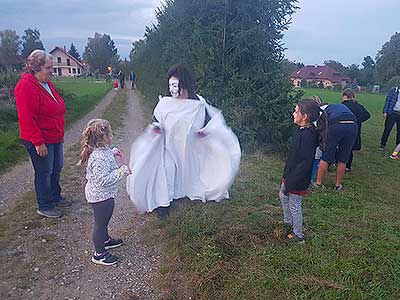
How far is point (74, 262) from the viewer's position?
3873mm

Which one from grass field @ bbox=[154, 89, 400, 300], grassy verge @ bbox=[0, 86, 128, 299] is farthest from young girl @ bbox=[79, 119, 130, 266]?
grass field @ bbox=[154, 89, 400, 300]

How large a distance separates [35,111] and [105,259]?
2.03 meters

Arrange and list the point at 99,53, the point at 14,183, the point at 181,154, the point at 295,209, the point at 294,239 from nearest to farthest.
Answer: the point at 295,209 → the point at 294,239 → the point at 181,154 → the point at 14,183 → the point at 99,53

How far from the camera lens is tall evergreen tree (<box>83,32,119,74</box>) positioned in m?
83.9

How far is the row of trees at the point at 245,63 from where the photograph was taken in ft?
28.4

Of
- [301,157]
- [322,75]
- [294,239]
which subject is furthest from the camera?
[322,75]

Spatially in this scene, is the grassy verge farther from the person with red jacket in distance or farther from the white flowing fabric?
the white flowing fabric

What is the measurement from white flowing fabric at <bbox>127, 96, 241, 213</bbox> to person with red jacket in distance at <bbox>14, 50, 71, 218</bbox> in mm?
1101

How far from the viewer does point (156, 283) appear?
3547 mm

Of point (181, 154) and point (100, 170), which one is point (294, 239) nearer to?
point (181, 154)

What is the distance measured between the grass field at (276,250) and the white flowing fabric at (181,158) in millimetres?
300


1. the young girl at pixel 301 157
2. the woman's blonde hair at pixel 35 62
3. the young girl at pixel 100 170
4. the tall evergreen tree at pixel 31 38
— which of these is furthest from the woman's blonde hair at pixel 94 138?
the tall evergreen tree at pixel 31 38

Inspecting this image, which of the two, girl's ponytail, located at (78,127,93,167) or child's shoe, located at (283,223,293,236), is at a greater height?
girl's ponytail, located at (78,127,93,167)

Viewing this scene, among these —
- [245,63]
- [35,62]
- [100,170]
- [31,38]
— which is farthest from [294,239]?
[31,38]
